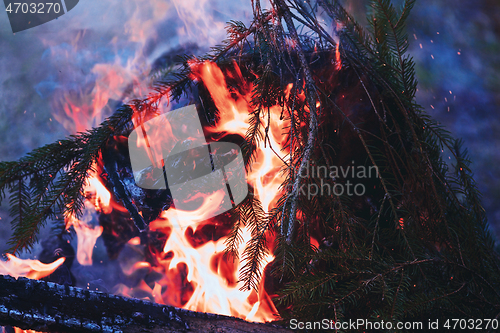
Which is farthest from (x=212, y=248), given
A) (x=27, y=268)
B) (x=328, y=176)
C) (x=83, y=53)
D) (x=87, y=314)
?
(x=83, y=53)

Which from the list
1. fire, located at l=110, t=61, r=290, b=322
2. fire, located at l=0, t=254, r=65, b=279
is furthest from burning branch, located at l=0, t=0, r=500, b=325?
fire, located at l=0, t=254, r=65, b=279

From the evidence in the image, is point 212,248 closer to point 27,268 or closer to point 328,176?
point 328,176

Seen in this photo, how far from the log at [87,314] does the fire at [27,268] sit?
57cm

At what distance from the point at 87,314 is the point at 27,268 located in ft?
2.62

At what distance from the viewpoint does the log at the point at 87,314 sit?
26.0 inches

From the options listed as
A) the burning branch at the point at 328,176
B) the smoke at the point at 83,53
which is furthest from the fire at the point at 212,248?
the smoke at the point at 83,53

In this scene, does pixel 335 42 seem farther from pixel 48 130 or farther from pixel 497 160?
pixel 48 130

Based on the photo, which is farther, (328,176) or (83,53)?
(83,53)

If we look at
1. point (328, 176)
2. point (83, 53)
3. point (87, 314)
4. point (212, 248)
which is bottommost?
point (212, 248)

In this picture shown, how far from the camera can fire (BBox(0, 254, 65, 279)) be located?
1242 mm

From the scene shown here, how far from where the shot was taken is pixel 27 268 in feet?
4.16

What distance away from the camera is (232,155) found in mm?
1011

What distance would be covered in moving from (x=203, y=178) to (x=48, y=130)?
2.81 ft

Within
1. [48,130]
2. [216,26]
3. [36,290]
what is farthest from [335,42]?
[48,130]
